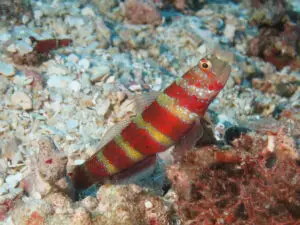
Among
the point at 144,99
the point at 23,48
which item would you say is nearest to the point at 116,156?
the point at 144,99

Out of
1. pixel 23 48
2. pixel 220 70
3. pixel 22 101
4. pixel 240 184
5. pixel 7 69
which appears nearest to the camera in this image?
pixel 240 184

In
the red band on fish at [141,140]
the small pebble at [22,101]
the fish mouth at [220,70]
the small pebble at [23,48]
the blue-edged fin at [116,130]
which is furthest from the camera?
the small pebble at [23,48]

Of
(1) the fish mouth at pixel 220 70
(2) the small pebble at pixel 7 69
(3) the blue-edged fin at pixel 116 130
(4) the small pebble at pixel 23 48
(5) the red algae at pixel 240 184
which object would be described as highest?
(1) the fish mouth at pixel 220 70

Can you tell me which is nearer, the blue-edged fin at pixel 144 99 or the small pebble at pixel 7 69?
the blue-edged fin at pixel 144 99

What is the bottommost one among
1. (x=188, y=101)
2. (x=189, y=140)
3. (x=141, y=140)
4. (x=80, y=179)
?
(x=80, y=179)

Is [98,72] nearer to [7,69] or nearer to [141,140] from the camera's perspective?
[7,69]

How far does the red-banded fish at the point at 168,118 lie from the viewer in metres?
2.86

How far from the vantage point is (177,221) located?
2.87 m

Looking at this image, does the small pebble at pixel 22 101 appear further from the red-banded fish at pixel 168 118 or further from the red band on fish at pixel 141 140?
the red band on fish at pixel 141 140

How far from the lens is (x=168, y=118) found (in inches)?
114

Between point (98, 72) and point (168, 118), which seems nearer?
point (168, 118)

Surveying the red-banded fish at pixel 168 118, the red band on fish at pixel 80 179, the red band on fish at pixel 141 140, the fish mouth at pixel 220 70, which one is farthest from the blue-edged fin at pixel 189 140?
the red band on fish at pixel 80 179

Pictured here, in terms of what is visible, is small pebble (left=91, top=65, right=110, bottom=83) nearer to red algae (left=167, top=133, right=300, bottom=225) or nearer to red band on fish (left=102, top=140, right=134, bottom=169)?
red band on fish (left=102, top=140, right=134, bottom=169)

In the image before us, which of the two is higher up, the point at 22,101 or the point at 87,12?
the point at 87,12
